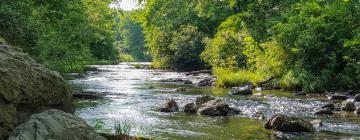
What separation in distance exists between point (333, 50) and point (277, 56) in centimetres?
339

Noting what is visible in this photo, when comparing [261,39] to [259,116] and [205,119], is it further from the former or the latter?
[205,119]

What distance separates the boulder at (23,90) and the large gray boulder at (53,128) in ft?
0.92

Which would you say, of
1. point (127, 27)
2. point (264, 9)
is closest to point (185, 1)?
point (264, 9)

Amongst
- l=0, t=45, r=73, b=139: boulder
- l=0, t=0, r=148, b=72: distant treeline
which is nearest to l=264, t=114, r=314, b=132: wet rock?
l=0, t=45, r=73, b=139: boulder

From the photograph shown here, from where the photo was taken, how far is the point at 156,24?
49031mm

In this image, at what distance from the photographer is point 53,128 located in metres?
6.91

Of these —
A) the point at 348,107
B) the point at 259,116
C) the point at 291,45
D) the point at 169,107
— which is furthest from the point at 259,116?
the point at 291,45

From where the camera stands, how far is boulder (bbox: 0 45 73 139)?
7.01m

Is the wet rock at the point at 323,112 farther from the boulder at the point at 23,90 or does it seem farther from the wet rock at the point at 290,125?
the boulder at the point at 23,90

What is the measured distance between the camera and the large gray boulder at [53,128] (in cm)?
667

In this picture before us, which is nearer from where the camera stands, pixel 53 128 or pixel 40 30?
pixel 53 128

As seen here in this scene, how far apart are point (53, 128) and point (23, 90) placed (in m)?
1.01

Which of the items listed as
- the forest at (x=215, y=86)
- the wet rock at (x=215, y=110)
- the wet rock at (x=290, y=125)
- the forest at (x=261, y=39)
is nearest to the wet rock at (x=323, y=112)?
the forest at (x=215, y=86)

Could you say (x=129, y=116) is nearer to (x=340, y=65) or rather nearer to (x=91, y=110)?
(x=91, y=110)
